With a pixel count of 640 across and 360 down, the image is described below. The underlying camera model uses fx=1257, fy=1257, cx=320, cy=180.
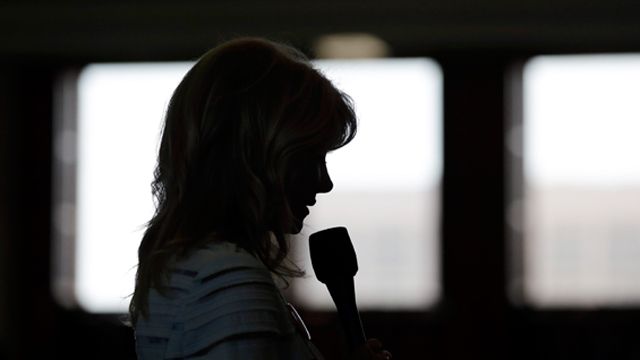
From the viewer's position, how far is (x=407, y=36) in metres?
7.17

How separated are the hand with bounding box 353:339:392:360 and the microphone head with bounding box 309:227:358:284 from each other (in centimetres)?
14

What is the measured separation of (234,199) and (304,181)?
0.26 ft

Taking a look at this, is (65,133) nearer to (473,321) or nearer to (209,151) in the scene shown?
(473,321)

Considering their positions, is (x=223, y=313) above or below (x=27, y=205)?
below

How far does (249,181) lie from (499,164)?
245 inches

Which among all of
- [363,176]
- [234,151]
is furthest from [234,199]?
[363,176]

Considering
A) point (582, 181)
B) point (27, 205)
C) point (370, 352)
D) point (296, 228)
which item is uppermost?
point (582, 181)

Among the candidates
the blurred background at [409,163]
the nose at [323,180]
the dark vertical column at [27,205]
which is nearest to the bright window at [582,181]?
the blurred background at [409,163]

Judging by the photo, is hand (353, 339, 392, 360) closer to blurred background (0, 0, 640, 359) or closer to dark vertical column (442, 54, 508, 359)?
blurred background (0, 0, 640, 359)

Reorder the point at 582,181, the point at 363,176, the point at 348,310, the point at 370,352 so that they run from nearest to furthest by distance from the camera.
A: 1. the point at 370,352
2. the point at 348,310
3. the point at 582,181
4. the point at 363,176

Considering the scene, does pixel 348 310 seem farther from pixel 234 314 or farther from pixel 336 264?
pixel 234 314

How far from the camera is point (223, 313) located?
108 centimetres

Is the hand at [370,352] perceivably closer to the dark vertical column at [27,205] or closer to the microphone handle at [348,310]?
the microphone handle at [348,310]

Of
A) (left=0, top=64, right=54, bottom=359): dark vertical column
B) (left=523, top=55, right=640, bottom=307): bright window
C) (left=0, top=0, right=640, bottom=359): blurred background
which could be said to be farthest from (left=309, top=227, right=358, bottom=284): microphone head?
(left=0, top=64, right=54, bottom=359): dark vertical column
